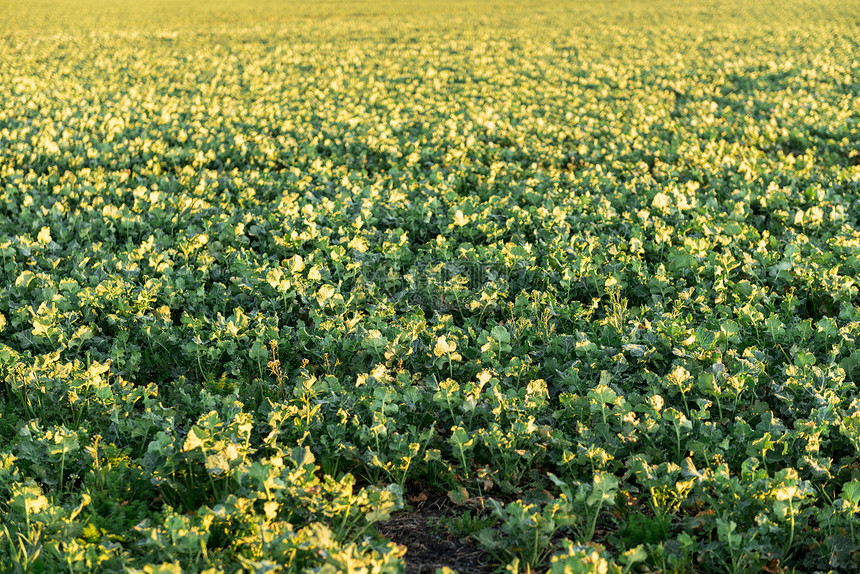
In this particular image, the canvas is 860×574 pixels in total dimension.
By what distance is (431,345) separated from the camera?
460cm

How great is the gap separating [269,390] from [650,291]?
2.97m

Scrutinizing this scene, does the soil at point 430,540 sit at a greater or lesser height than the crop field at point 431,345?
lesser

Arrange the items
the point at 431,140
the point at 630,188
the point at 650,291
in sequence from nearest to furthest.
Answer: the point at 650,291
the point at 630,188
the point at 431,140

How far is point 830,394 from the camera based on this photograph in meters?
3.88

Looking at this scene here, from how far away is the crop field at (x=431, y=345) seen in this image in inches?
126

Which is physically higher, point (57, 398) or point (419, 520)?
point (57, 398)

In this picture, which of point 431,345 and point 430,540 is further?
point 431,345

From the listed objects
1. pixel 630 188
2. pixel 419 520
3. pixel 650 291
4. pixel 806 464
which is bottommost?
pixel 419 520

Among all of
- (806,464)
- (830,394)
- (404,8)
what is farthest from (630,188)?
(404,8)

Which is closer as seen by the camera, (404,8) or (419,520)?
(419,520)

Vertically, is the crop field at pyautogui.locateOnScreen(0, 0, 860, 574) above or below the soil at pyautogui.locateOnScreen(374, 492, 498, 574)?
above

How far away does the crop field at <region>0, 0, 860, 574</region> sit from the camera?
3.19 meters

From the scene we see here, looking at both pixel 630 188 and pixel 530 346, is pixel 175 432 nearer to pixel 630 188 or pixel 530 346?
pixel 530 346

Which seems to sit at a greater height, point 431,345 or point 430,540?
point 431,345
